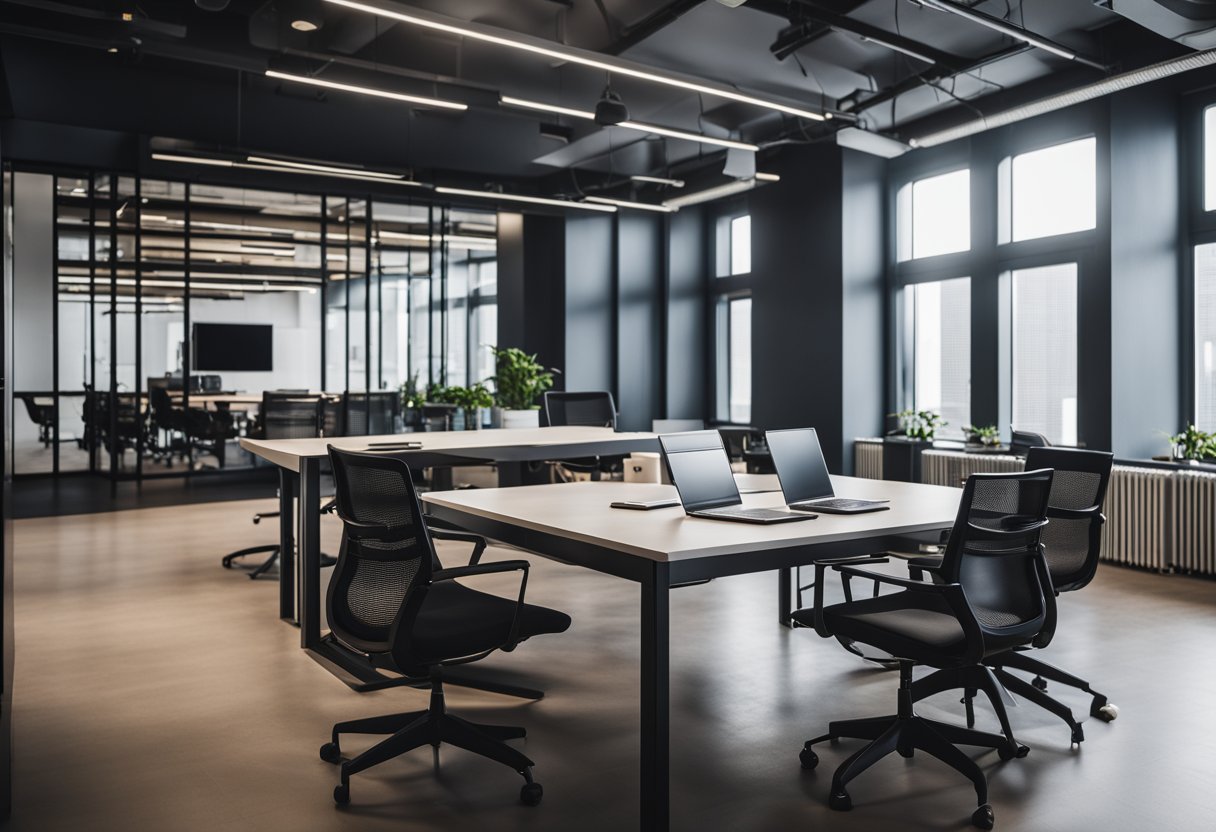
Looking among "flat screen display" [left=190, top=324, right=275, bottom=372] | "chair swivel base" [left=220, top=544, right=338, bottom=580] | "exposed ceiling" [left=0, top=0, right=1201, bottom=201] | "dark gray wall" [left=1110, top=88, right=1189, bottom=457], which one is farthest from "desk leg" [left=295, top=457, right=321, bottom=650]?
"flat screen display" [left=190, top=324, right=275, bottom=372]

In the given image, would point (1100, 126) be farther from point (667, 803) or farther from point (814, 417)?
point (667, 803)

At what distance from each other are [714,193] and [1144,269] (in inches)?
165

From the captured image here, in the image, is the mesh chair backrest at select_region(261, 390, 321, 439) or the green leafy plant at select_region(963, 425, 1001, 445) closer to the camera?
the mesh chair backrest at select_region(261, 390, 321, 439)

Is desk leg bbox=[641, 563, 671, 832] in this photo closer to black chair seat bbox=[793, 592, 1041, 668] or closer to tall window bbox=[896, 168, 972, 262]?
black chair seat bbox=[793, 592, 1041, 668]

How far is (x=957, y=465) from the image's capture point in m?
7.87

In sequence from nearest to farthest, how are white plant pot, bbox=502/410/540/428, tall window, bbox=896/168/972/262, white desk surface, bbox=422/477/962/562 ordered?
white desk surface, bbox=422/477/962/562 → white plant pot, bbox=502/410/540/428 → tall window, bbox=896/168/972/262

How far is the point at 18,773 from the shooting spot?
305cm

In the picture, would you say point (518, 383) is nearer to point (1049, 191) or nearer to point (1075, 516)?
point (1049, 191)

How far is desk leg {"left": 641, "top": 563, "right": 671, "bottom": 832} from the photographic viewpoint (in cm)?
252

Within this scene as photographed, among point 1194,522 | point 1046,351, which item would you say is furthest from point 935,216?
point 1194,522

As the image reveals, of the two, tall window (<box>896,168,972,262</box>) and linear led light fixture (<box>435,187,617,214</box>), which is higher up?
linear led light fixture (<box>435,187,617,214</box>)

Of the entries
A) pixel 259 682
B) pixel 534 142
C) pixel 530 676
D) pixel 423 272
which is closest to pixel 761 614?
pixel 530 676

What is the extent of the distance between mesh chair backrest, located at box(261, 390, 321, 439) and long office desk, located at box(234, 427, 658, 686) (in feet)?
4.52

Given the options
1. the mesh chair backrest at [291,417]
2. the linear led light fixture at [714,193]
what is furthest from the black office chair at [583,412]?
the linear led light fixture at [714,193]
